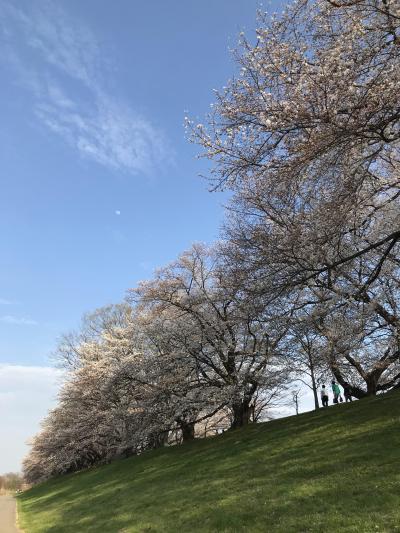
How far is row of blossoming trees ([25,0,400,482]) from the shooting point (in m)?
7.77

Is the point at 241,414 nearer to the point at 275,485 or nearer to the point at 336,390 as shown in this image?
the point at 336,390

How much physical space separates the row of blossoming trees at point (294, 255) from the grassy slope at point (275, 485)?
3307mm

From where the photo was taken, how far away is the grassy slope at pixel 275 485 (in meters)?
8.73

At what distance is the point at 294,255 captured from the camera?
37.1 ft

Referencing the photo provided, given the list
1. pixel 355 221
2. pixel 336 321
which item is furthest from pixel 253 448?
pixel 355 221

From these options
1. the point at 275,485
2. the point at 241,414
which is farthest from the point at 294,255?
the point at 241,414

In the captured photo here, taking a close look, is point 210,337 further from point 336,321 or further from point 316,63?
point 316,63

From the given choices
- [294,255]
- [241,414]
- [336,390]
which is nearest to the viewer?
[294,255]

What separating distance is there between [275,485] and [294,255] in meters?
5.49

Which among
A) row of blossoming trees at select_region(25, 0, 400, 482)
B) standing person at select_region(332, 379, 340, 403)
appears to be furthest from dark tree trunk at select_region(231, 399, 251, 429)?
standing person at select_region(332, 379, 340, 403)

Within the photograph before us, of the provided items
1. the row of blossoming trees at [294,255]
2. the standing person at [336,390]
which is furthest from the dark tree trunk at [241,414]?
the standing person at [336,390]

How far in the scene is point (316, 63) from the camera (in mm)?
7988

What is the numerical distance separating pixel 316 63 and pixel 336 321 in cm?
1156

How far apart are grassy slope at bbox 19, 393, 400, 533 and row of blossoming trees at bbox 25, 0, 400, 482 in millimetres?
3307
